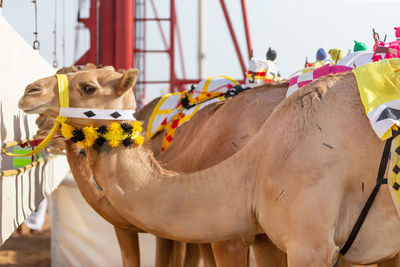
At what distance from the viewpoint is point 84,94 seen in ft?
10.9

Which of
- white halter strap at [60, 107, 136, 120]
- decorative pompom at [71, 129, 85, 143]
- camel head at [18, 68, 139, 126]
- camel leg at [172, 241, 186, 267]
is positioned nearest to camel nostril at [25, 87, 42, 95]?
camel head at [18, 68, 139, 126]

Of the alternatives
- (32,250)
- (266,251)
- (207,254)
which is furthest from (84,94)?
(32,250)

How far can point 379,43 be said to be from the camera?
4.18 m

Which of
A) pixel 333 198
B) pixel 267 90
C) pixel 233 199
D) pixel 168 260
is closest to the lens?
pixel 333 198

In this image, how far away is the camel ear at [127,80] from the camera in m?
3.21

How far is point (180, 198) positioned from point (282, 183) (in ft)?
1.67

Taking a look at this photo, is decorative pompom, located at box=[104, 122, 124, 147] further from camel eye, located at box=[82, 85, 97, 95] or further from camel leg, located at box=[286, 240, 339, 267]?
camel leg, located at box=[286, 240, 339, 267]

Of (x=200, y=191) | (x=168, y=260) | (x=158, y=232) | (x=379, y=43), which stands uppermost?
(x=379, y=43)

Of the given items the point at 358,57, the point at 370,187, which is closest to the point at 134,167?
the point at 370,187

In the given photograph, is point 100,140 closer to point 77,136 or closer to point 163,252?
point 77,136

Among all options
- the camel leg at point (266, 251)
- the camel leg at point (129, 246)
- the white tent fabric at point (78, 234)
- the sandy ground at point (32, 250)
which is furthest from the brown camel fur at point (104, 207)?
the white tent fabric at point (78, 234)

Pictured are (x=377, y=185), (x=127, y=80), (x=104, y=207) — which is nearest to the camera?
(x=377, y=185)

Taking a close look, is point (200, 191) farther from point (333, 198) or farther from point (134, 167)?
point (333, 198)

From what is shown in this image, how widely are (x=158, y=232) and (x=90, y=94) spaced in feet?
2.59
